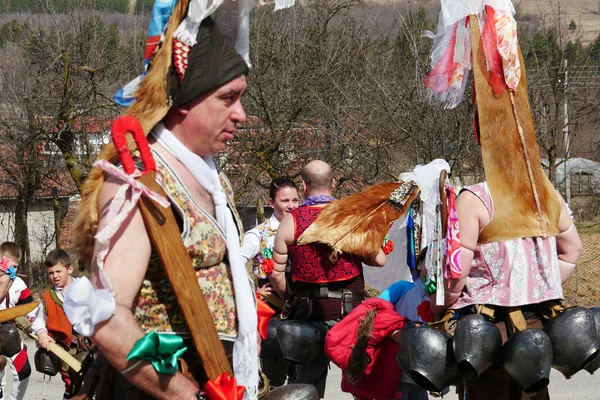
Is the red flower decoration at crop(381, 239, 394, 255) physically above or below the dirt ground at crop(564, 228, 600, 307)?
above

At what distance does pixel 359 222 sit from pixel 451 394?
9.22 ft

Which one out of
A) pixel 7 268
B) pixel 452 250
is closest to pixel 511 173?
pixel 452 250

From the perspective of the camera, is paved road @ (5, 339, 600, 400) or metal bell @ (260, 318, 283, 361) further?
paved road @ (5, 339, 600, 400)

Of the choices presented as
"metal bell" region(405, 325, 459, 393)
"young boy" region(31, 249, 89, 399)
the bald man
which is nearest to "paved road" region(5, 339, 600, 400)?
"young boy" region(31, 249, 89, 399)

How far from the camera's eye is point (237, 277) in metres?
2.63

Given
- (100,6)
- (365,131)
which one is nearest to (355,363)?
(365,131)

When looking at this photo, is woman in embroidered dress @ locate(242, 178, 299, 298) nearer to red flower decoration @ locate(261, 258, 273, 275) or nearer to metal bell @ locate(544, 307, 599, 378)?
red flower decoration @ locate(261, 258, 273, 275)

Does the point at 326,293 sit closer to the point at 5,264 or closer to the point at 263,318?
the point at 263,318

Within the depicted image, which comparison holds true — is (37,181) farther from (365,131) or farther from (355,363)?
(355,363)

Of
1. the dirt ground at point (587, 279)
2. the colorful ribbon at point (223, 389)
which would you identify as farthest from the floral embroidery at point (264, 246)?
the dirt ground at point (587, 279)

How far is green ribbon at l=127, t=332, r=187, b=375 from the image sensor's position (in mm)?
2299

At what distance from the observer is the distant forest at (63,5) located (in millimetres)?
15300

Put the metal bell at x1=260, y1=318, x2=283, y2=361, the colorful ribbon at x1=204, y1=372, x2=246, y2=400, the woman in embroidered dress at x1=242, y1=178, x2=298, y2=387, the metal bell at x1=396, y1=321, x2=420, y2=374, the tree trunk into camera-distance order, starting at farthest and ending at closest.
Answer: the tree trunk < the woman in embroidered dress at x1=242, y1=178, x2=298, y2=387 < the metal bell at x1=260, y1=318, x2=283, y2=361 < the metal bell at x1=396, y1=321, x2=420, y2=374 < the colorful ribbon at x1=204, y1=372, x2=246, y2=400

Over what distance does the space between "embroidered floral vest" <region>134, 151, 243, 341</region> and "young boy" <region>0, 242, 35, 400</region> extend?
14.4ft
